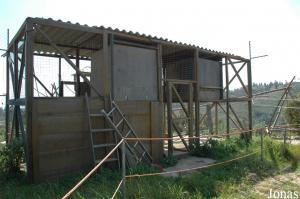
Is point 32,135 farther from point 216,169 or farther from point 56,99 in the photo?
point 216,169

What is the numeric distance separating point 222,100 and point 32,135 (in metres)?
8.29

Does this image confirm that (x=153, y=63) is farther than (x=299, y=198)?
Yes

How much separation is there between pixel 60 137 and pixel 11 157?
1.34 m

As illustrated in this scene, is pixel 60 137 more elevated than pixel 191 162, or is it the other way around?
pixel 60 137

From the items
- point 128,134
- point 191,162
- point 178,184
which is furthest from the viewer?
point 191,162

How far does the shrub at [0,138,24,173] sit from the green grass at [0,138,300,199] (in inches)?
10.1

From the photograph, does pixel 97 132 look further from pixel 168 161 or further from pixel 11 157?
pixel 168 161

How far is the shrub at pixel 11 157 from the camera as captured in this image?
7.36 metres

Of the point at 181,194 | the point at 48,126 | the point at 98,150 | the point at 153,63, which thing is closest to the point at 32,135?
the point at 48,126

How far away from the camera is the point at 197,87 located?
37.7 feet

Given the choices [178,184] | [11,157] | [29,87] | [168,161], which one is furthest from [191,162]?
[29,87]

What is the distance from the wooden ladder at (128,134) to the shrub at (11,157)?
7.40 feet

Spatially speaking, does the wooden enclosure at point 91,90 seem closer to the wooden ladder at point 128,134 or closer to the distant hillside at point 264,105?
the wooden ladder at point 128,134

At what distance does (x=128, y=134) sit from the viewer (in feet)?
27.9
